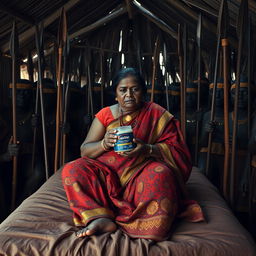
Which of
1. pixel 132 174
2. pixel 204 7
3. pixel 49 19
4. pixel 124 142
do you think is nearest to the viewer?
pixel 124 142

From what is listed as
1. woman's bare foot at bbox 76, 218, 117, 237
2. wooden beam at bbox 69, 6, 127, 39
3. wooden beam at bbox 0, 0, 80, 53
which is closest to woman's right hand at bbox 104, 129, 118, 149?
woman's bare foot at bbox 76, 218, 117, 237

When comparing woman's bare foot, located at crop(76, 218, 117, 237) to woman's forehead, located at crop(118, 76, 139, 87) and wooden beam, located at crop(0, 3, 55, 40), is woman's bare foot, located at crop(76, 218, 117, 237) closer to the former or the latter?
woman's forehead, located at crop(118, 76, 139, 87)

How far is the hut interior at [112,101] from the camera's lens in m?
2.60

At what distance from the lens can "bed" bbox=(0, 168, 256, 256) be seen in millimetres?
1610

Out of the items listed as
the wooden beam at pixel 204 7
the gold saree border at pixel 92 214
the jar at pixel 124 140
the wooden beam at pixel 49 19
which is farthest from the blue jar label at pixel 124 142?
the wooden beam at pixel 49 19

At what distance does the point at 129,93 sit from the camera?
2137 millimetres

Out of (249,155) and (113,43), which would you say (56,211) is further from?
(113,43)

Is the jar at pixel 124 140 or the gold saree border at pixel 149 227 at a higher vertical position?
the jar at pixel 124 140

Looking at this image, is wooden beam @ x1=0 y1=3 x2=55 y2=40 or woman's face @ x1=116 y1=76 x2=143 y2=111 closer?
woman's face @ x1=116 y1=76 x2=143 y2=111

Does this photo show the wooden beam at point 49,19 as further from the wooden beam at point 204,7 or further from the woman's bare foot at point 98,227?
the woman's bare foot at point 98,227

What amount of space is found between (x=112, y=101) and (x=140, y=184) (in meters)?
3.06

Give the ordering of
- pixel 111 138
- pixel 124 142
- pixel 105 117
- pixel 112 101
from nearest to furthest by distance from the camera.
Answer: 1. pixel 124 142
2. pixel 111 138
3. pixel 105 117
4. pixel 112 101

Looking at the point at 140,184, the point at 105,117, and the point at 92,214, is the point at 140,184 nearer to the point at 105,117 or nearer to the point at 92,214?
the point at 92,214

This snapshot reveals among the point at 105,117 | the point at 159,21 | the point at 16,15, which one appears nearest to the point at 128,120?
the point at 105,117
